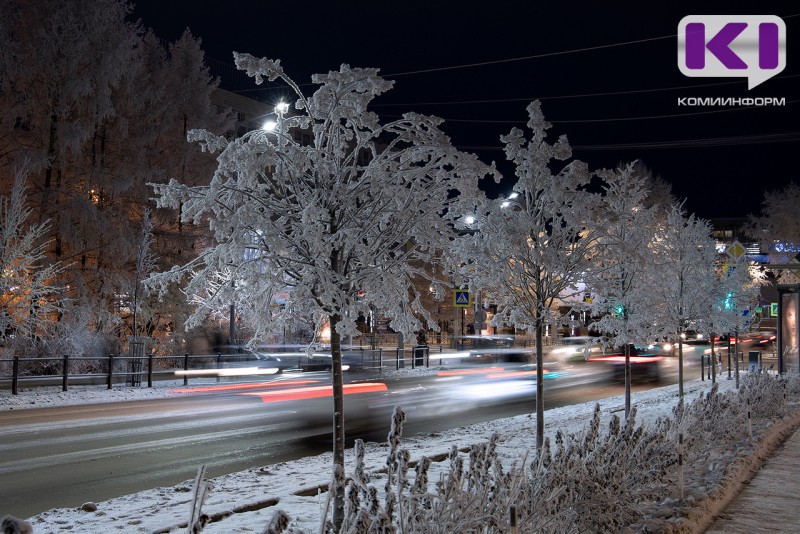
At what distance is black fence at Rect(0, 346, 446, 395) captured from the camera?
838 inches

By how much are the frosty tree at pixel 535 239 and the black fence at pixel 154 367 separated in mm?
7203

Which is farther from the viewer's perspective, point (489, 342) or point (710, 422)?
point (489, 342)

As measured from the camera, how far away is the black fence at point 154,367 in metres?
21.3

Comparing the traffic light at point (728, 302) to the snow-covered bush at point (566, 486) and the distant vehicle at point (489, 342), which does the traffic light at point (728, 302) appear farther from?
the distant vehicle at point (489, 342)

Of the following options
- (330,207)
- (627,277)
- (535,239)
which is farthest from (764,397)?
(330,207)

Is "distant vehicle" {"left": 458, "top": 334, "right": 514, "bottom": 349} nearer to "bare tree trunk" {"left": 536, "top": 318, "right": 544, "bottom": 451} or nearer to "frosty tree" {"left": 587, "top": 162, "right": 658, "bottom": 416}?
"frosty tree" {"left": 587, "top": 162, "right": 658, "bottom": 416}

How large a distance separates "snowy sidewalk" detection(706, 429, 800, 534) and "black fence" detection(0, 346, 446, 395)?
10055 mm

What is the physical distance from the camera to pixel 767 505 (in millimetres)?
8383

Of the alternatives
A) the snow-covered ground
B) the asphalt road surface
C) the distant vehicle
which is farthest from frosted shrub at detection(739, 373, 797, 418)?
the distant vehicle

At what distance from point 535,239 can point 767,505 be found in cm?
465

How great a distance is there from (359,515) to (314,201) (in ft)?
9.69

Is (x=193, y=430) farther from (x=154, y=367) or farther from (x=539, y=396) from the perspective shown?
(x=154, y=367)

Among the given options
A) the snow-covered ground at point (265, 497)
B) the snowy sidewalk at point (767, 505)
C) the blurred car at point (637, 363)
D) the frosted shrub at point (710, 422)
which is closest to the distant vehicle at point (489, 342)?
the blurred car at point (637, 363)

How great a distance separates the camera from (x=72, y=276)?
28062 mm
